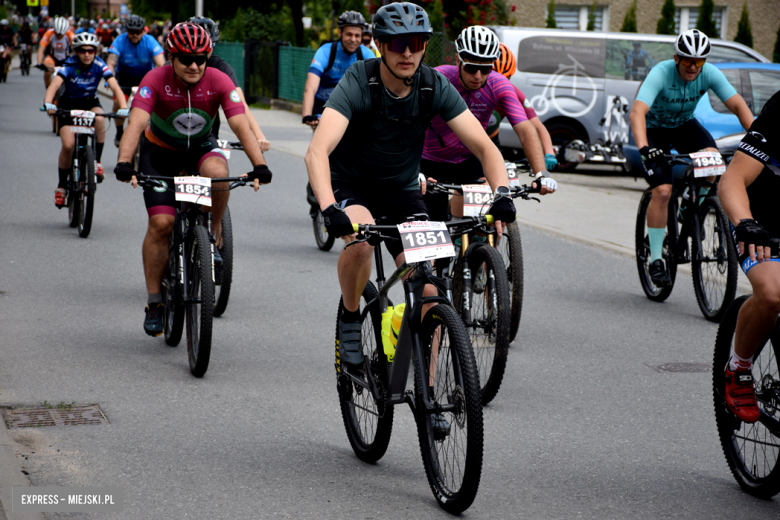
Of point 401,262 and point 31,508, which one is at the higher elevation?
point 401,262

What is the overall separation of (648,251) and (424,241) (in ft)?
15.5

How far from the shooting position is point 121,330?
687 centimetres

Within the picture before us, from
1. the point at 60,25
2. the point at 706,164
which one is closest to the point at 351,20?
the point at 706,164

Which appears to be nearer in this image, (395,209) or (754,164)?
(754,164)

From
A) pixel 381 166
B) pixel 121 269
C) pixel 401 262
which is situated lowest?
pixel 121 269

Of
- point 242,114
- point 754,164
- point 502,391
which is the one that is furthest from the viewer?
point 242,114

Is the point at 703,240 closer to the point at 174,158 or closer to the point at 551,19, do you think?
the point at 174,158

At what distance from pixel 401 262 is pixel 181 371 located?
6.84ft

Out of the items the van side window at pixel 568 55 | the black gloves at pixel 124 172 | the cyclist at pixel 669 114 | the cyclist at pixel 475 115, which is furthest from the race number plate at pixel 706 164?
the van side window at pixel 568 55

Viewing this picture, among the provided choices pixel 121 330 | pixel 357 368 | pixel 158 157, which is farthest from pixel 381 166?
pixel 121 330

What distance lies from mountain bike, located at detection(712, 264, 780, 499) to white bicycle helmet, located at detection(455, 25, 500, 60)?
2.29 meters

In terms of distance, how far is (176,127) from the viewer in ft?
20.8

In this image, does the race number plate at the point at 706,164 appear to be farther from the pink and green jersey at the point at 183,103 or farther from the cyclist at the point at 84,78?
the cyclist at the point at 84,78

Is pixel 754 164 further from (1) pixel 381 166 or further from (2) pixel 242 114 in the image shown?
(2) pixel 242 114
